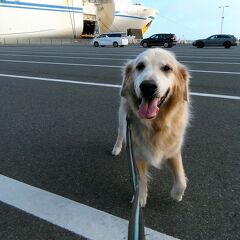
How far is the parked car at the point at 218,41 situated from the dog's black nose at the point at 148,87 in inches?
1259

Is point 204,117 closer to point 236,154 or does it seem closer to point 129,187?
point 236,154

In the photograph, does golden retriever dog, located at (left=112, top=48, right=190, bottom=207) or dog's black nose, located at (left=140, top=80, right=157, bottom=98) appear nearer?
dog's black nose, located at (left=140, top=80, right=157, bottom=98)

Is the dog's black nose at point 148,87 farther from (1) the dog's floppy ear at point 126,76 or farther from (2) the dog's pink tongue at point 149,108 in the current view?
(1) the dog's floppy ear at point 126,76

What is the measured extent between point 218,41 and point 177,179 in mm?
32933

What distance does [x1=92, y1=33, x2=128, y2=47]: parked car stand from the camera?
120 feet

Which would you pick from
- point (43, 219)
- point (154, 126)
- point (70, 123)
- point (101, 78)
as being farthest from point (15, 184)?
point (101, 78)

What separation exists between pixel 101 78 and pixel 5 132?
498cm

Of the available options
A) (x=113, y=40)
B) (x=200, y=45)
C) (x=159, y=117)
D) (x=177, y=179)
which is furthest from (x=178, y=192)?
(x=113, y=40)

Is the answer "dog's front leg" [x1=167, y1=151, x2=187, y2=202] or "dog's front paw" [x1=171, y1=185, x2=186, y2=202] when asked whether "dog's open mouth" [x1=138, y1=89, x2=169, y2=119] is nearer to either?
"dog's front leg" [x1=167, y1=151, x2=187, y2=202]

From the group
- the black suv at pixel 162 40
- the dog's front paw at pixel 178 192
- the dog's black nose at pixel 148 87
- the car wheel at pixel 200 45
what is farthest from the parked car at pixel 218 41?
the dog's black nose at pixel 148 87

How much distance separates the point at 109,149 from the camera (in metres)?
4.19

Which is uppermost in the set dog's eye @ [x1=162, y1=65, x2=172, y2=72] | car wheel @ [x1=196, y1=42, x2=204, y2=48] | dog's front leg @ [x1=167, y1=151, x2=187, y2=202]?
dog's eye @ [x1=162, y1=65, x2=172, y2=72]

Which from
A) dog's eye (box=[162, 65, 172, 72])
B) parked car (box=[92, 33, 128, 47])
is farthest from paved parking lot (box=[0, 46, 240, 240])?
parked car (box=[92, 33, 128, 47])

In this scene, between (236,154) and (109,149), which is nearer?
(236,154)
